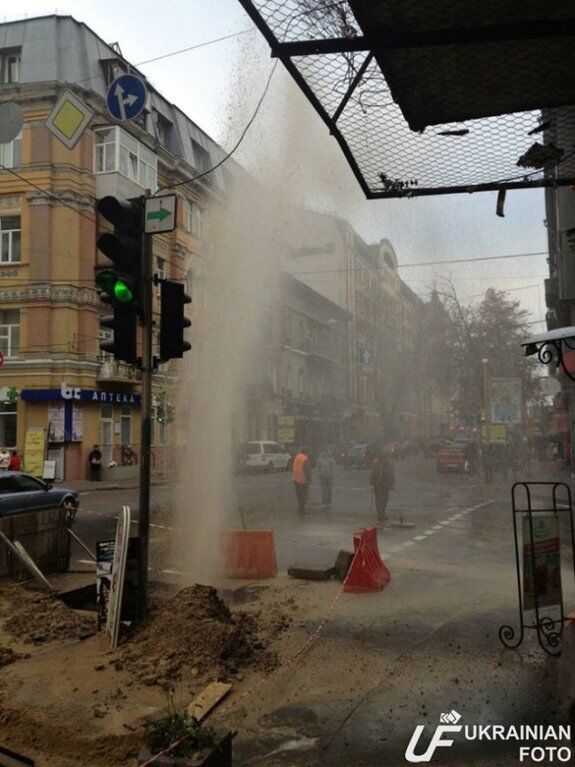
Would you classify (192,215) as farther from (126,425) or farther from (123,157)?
(126,425)

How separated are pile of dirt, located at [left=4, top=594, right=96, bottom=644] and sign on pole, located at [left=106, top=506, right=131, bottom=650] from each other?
0.51m

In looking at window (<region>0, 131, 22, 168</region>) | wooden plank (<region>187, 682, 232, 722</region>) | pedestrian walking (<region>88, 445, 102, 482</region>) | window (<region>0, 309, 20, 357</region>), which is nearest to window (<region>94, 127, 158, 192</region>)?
window (<region>0, 131, 22, 168</region>)

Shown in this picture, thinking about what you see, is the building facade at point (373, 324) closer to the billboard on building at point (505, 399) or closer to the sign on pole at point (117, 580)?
the billboard on building at point (505, 399)

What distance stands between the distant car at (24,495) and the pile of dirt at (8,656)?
21.5 ft

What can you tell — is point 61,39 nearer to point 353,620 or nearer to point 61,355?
point 61,355

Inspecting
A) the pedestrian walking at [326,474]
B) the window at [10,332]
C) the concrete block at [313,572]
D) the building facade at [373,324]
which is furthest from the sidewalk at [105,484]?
the concrete block at [313,572]

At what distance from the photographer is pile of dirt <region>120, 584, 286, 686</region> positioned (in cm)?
492

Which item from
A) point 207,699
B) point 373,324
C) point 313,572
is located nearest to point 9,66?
point 373,324

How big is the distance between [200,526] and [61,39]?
25.7m

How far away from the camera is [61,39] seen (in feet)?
88.8

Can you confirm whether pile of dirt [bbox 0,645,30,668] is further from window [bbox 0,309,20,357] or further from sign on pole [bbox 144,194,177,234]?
window [bbox 0,309,20,357]

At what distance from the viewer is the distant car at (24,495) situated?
12.2 meters

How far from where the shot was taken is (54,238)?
90.5 ft

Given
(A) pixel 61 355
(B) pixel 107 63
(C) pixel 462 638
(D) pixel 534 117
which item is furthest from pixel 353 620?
(B) pixel 107 63
